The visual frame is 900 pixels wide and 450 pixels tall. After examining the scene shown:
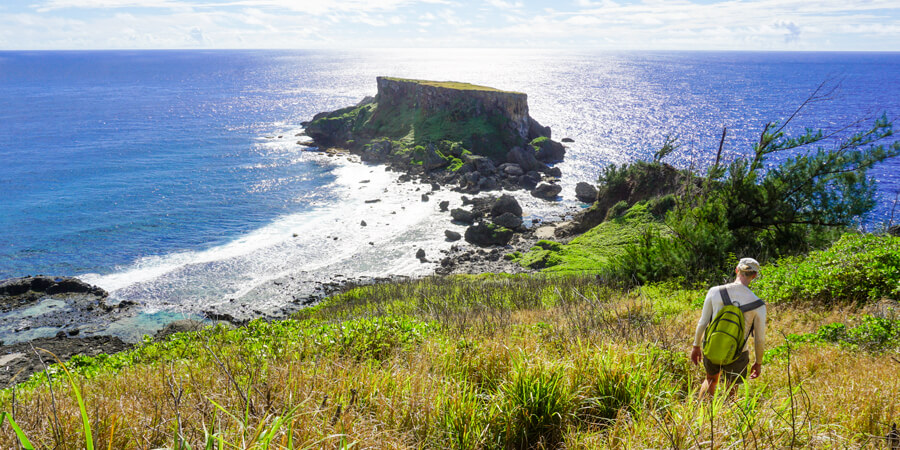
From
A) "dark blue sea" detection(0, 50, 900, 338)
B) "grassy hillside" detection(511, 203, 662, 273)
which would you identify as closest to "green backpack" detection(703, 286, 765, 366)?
"dark blue sea" detection(0, 50, 900, 338)

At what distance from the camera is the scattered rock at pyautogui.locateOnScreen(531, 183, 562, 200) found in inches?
2009

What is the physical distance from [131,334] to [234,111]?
3776 inches

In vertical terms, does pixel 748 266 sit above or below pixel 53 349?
above

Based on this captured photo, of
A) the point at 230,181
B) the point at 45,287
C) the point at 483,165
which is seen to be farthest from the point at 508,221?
the point at 230,181

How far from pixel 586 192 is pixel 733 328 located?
153 feet

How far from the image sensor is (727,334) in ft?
18.7

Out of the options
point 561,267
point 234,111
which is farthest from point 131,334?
point 234,111

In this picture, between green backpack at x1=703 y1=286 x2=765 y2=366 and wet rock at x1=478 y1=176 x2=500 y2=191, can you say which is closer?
green backpack at x1=703 y1=286 x2=765 y2=366

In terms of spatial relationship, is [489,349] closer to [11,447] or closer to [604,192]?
[11,447]

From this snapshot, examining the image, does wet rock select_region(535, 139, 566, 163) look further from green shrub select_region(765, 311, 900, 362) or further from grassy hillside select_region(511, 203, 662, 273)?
green shrub select_region(765, 311, 900, 362)

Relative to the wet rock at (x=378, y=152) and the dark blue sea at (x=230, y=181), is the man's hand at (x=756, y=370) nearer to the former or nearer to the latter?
the dark blue sea at (x=230, y=181)

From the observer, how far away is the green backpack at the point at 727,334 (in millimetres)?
5680

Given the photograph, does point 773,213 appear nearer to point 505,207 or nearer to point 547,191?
point 505,207

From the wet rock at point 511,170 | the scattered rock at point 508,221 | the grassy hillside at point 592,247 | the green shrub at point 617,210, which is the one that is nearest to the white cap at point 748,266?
the grassy hillside at point 592,247
